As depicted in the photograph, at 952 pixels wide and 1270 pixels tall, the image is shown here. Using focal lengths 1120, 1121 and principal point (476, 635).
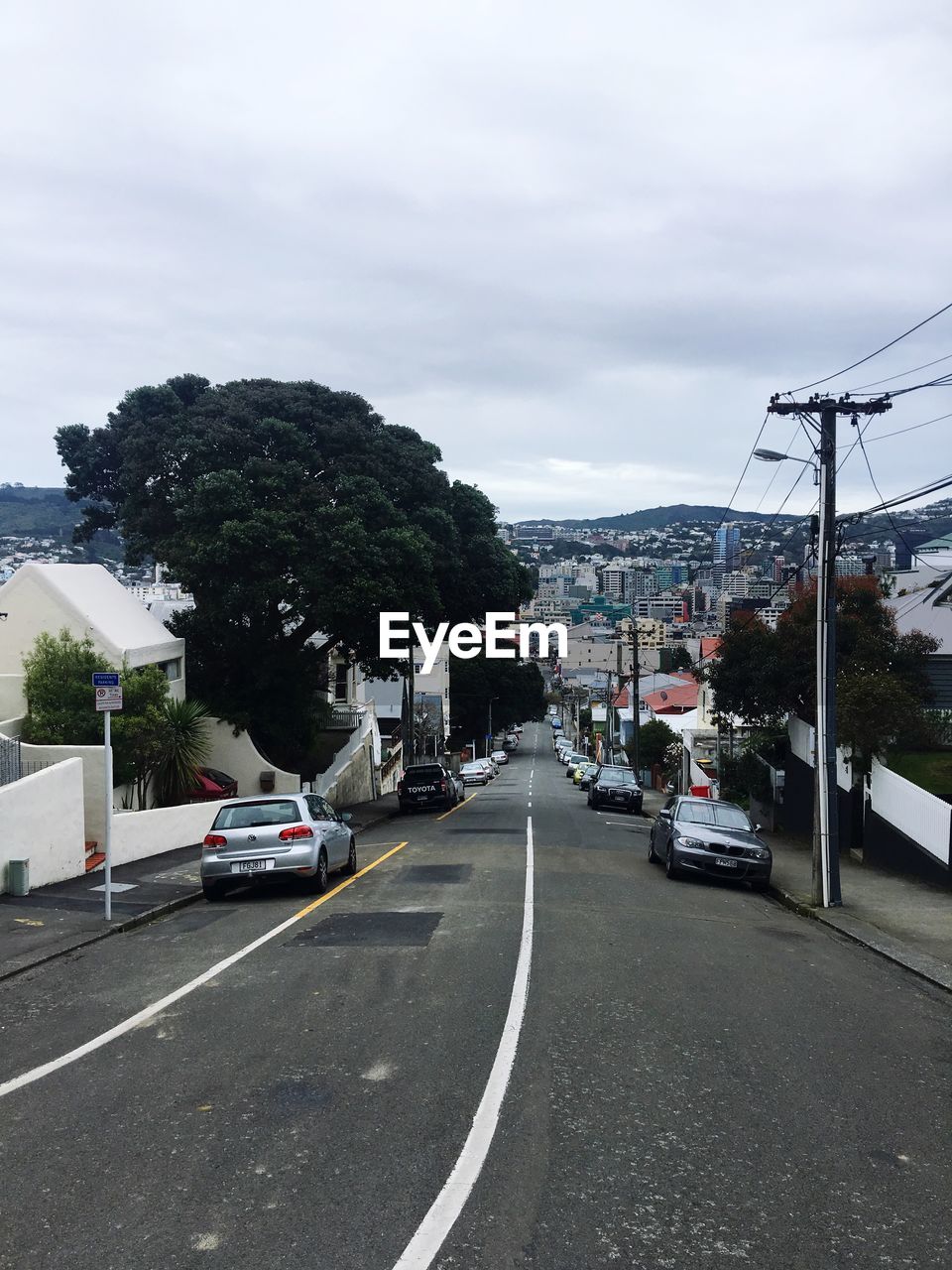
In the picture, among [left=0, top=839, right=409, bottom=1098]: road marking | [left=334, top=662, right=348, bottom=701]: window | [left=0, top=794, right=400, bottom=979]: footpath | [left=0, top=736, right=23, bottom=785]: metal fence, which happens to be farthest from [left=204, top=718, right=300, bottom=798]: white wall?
[left=334, top=662, right=348, bottom=701]: window

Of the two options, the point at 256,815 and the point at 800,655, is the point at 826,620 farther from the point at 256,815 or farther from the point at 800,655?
the point at 800,655

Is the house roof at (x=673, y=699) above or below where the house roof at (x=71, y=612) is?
below

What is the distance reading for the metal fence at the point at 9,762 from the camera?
54.0 ft

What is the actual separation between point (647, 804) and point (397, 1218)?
4188 cm

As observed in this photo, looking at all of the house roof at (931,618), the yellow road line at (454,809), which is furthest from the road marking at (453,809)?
the house roof at (931,618)

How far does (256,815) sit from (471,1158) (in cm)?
1039

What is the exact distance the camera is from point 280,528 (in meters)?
29.3

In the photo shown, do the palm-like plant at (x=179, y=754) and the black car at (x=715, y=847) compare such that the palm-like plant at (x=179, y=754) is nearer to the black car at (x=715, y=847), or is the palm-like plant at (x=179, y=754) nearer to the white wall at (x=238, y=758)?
the white wall at (x=238, y=758)

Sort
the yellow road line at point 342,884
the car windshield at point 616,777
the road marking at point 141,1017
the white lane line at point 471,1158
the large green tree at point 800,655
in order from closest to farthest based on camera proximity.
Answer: the white lane line at point 471,1158, the road marking at point 141,1017, the yellow road line at point 342,884, the large green tree at point 800,655, the car windshield at point 616,777

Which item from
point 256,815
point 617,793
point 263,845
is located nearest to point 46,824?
point 256,815

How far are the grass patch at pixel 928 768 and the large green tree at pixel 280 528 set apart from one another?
13152 mm

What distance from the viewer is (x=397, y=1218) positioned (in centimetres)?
504

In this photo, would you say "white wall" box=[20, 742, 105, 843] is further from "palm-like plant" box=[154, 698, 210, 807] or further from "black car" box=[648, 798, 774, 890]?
"black car" box=[648, 798, 774, 890]

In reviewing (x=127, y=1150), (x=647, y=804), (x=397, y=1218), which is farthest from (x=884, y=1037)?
(x=647, y=804)
